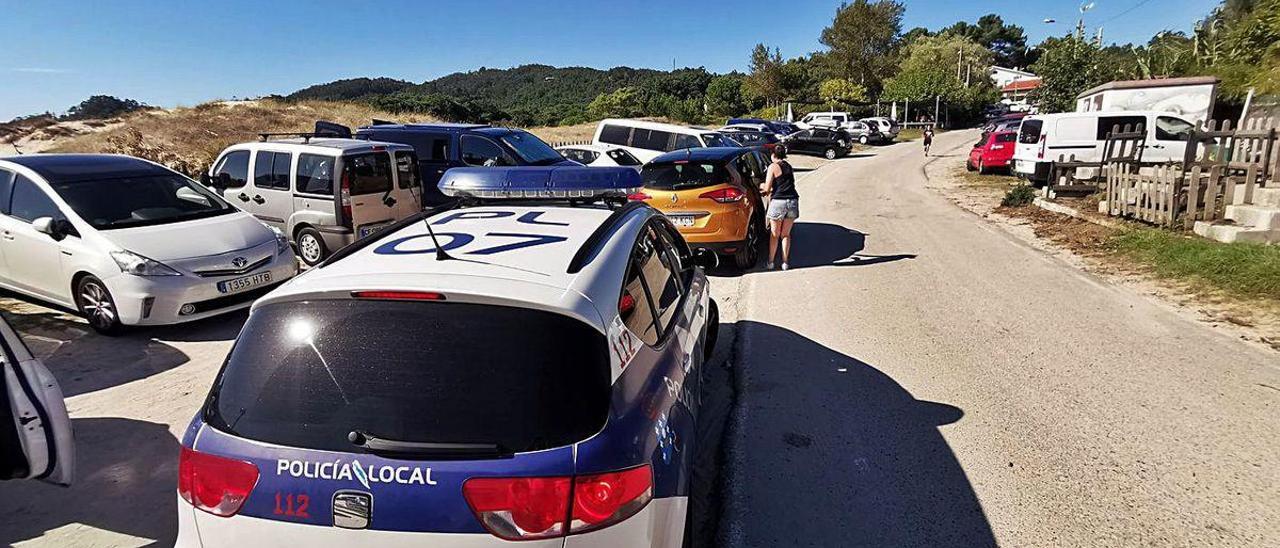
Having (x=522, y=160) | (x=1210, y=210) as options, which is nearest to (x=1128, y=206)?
(x=1210, y=210)

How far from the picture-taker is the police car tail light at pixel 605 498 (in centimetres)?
186

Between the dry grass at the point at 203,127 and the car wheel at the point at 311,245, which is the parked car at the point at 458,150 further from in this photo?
the dry grass at the point at 203,127

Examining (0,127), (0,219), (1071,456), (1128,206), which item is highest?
(0,127)

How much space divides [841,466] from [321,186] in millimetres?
7687

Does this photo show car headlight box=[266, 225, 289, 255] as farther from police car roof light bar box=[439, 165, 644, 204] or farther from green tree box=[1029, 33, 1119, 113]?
green tree box=[1029, 33, 1119, 113]

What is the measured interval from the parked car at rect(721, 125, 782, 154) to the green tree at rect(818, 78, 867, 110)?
3582cm

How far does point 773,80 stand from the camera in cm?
5772

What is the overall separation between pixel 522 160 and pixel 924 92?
5553 centimetres

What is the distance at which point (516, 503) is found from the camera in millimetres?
1830

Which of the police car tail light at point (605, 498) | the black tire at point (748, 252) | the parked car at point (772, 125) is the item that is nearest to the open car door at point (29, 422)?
the police car tail light at point (605, 498)

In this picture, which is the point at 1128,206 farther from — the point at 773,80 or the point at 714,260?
the point at 773,80

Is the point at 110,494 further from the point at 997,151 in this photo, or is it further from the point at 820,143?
the point at 820,143

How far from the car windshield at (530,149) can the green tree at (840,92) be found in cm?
5217

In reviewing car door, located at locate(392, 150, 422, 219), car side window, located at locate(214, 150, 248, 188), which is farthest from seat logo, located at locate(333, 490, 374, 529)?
car side window, located at locate(214, 150, 248, 188)
